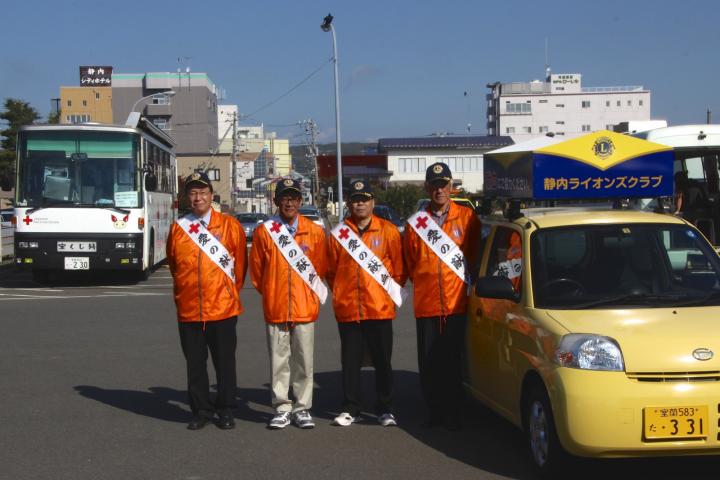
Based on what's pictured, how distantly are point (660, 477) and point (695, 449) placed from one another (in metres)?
0.66

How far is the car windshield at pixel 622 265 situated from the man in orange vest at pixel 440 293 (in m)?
0.85

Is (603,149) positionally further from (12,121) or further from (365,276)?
(12,121)

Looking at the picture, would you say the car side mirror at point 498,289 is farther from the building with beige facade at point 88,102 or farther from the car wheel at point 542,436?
the building with beige facade at point 88,102

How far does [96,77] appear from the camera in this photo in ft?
358

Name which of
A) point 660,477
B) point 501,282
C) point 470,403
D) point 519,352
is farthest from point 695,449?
point 470,403

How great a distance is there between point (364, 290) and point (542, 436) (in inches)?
78.0

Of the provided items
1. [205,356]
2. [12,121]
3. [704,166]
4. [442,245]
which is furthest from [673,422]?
[12,121]

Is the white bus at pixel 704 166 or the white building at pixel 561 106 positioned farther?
the white building at pixel 561 106

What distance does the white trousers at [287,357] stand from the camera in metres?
7.34

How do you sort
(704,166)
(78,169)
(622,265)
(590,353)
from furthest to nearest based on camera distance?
1. (78,169)
2. (704,166)
3. (622,265)
4. (590,353)

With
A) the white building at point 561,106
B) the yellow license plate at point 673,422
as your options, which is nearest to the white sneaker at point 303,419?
the yellow license plate at point 673,422

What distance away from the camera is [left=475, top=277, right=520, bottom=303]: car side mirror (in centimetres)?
645

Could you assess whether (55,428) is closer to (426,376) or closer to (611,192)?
(426,376)

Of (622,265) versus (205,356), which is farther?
(205,356)
